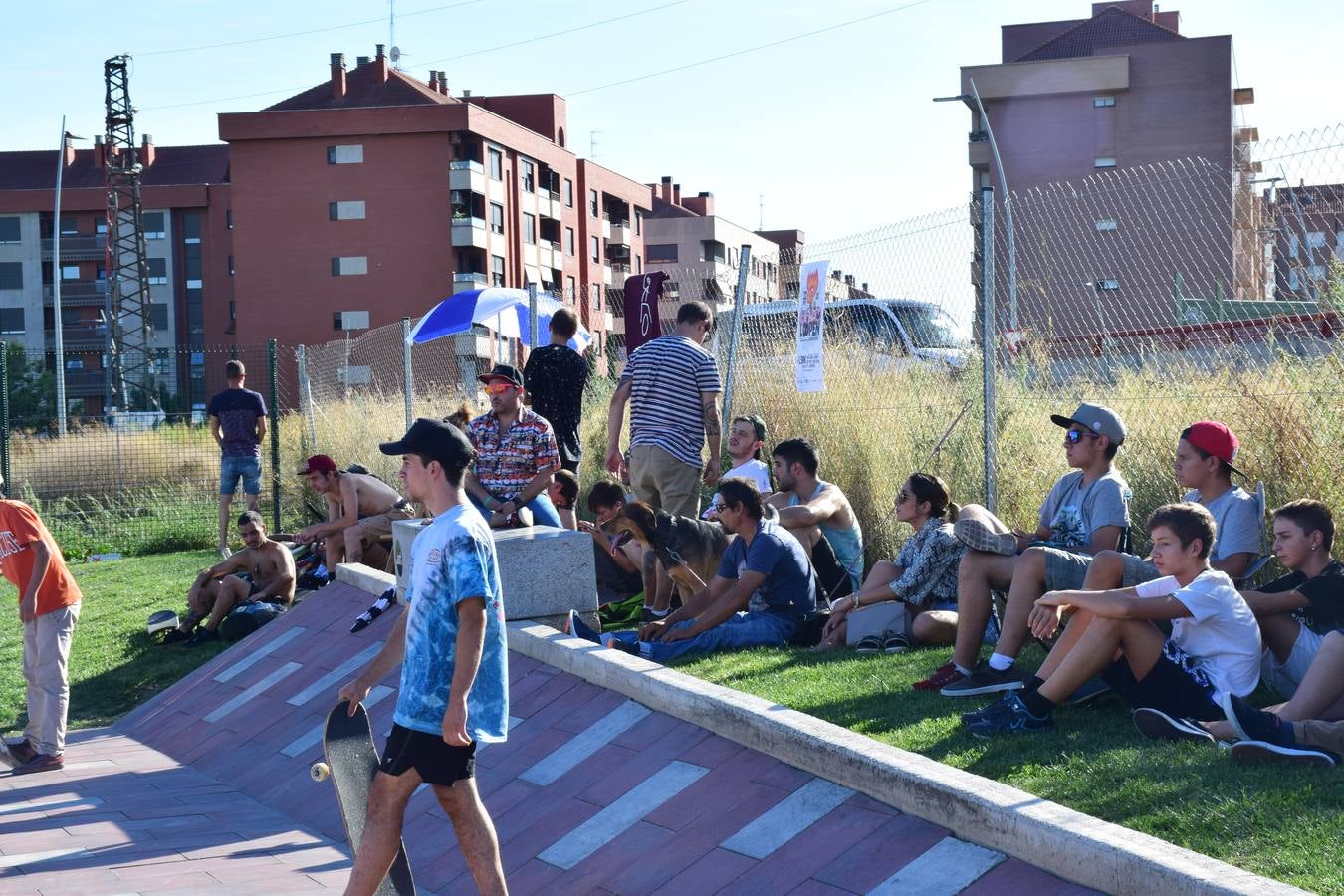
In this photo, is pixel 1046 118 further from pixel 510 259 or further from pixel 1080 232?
pixel 1080 232

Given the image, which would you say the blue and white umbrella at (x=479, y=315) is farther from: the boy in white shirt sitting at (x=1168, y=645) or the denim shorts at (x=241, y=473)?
the boy in white shirt sitting at (x=1168, y=645)

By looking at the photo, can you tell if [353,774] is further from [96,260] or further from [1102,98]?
[96,260]

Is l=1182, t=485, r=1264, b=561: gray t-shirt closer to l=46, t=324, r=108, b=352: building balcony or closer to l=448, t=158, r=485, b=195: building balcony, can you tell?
l=448, t=158, r=485, b=195: building balcony

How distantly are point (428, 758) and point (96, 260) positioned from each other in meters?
84.2

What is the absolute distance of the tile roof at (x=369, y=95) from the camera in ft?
215

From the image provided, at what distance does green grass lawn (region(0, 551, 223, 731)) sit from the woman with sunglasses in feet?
18.9

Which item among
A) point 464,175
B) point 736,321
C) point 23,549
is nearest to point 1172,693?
point 23,549

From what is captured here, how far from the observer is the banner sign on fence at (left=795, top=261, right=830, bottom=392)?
10.5 metres

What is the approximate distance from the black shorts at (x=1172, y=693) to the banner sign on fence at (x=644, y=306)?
7.20 m

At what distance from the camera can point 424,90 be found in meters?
67.1

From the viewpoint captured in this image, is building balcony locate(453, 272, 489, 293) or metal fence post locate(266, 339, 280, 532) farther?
building balcony locate(453, 272, 489, 293)

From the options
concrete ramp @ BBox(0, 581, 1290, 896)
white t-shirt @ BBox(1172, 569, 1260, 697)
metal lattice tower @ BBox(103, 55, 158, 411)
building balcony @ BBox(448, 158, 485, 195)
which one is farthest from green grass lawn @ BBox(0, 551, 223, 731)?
building balcony @ BBox(448, 158, 485, 195)

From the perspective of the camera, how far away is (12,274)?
82.7 m

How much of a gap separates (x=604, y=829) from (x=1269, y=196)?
4541mm
